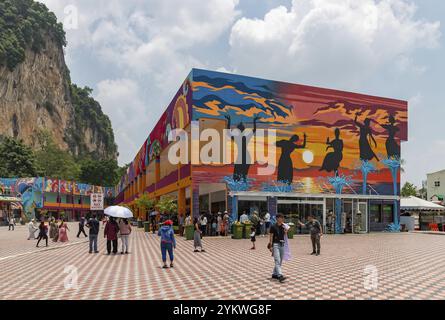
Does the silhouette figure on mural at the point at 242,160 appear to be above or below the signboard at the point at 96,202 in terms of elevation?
above

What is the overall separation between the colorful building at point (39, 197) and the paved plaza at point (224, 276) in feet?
174

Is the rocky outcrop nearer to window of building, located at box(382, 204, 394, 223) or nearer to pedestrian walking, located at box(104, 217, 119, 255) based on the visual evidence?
window of building, located at box(382, 204, 394, 223)

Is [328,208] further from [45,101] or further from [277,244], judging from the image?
[45,101]

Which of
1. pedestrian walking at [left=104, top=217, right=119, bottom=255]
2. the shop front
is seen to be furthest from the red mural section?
pedestrian walking at [left=104, top=217, right=119, bottom=255]

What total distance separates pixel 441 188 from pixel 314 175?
61.0 metres

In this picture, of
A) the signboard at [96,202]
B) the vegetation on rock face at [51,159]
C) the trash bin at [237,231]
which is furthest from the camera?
the vegetation on rock face at [51,159]

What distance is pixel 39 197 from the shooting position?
73.4m

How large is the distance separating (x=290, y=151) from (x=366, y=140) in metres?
7.54

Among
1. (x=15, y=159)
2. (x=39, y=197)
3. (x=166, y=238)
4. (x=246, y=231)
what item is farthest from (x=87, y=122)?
(x=166, y=238)

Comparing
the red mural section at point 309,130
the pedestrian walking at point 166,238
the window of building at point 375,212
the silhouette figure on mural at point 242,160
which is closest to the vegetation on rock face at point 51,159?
the red mural section at point 309,130

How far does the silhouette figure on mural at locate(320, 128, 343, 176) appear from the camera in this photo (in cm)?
3319

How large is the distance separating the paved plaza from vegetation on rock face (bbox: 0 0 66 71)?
8066cm

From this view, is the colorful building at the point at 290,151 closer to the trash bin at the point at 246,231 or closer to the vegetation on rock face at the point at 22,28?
the trash bin at the point at 246,231

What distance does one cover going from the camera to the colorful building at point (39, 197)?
68938mm
